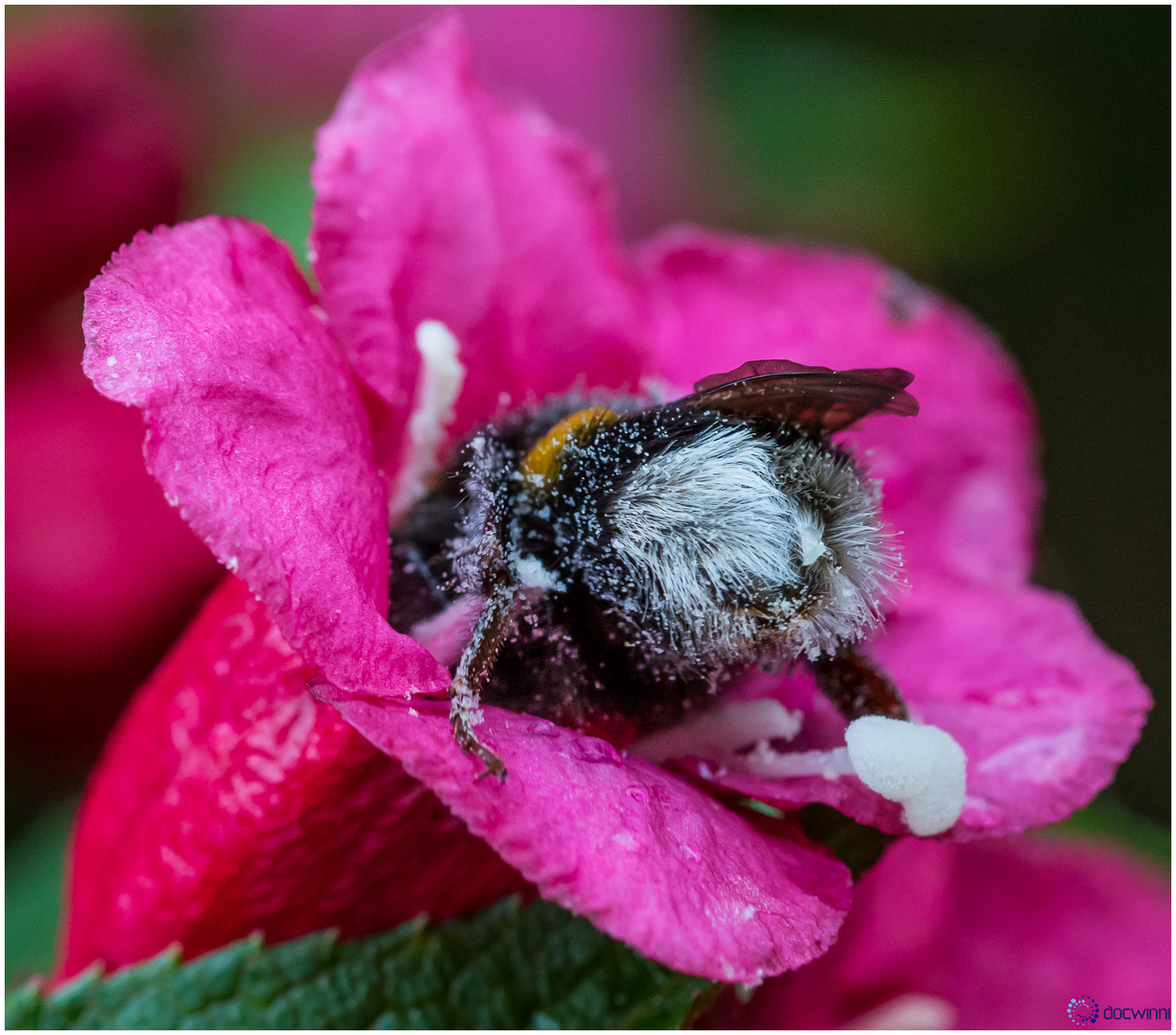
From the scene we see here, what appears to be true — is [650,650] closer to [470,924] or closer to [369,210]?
[470,924]

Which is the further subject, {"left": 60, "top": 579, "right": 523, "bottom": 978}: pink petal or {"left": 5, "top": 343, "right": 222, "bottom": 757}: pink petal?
{"left": 5, "top": 343, "right": 222, "bottom": 757}: pink petal

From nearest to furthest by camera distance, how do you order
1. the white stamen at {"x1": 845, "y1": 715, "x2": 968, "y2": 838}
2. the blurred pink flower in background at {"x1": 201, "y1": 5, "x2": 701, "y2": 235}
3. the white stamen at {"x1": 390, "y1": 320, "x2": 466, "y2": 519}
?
the white stamen at {"x1": 845, "y1": 715, "x2": 968, "y2": 838} → the white stamen at {"x1": 390, "y1": 320, "x2": 466, "y2": 519} → the blurred pink flower in background at {"x1": 201, "y1": 5, "x2": 701, "y2": 235}

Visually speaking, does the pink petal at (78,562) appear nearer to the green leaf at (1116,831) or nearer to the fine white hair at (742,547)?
the fine white hair at (742,547)

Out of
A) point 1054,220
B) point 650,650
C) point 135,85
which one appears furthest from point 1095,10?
point 650,650

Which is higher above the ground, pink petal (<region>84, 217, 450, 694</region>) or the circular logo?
pink petal (<region>84, 217, 450, 694</region>)

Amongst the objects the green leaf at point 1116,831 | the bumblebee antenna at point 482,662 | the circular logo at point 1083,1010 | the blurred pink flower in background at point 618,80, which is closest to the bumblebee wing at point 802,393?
the bumblebee antenna at point 482,662

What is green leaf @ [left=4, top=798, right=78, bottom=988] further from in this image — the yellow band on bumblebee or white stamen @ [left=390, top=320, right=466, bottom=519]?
the yellow band on bumblebee

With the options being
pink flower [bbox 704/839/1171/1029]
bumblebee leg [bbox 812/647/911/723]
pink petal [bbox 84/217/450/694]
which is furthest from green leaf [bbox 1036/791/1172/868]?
pink petal [bbox 84/217/450/694]
